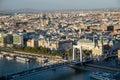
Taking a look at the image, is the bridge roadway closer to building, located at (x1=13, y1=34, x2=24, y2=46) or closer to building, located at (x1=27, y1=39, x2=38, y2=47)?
building, located at (x1=27, y1=39, x2=38, y2=47)

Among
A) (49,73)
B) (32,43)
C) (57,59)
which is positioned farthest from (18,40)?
(49,73)

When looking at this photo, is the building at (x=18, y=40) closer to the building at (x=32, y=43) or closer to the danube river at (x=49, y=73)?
the building at (x=32, y=43)

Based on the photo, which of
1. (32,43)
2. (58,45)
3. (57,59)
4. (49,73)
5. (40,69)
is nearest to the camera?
(40,69)

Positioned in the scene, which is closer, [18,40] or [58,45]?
[58,45]

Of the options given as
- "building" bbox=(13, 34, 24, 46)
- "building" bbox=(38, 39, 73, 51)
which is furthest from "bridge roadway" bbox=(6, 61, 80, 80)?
"building" bbox=(13, 34, 24, 46)

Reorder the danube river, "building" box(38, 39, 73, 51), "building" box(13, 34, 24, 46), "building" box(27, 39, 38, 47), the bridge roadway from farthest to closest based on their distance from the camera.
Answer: "building" box(13, 34, 24, 46) < "building" box(27, 39, 38, 47) < "building" box(38, 39, 73, 51) < the danube river < the bridge roadway

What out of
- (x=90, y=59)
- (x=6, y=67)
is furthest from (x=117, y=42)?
(x=6, y=67)

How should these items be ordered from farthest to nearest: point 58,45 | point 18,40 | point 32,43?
point 18,40 < point 32,43 < point 58,45

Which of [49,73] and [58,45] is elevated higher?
[58,45]

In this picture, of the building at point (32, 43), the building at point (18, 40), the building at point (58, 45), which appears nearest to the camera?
the building at point (58, 45)

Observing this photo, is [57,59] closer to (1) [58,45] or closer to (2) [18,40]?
(1) [58,45]

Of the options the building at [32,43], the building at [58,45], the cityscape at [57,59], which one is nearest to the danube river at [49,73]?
the cityscape at [57,59]

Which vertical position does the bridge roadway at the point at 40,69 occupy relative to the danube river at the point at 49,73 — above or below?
above
